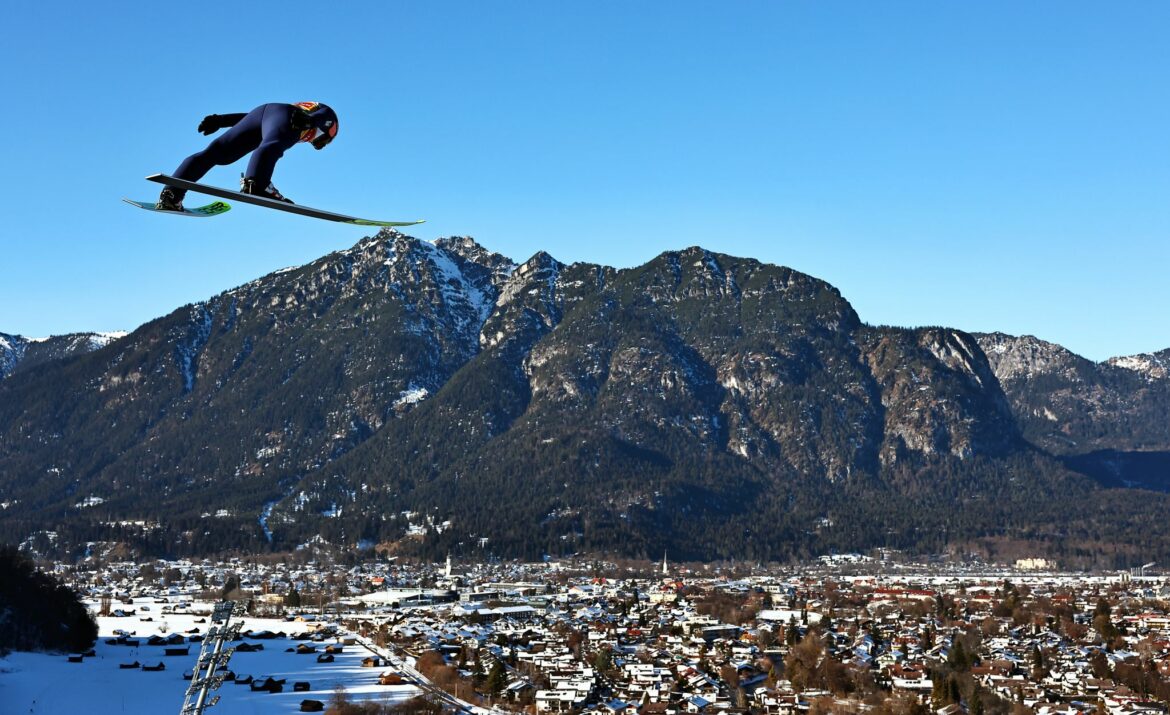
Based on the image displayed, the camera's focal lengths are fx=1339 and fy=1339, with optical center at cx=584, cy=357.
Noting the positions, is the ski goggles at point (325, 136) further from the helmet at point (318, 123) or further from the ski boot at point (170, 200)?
the ski boot at point (170, 200)

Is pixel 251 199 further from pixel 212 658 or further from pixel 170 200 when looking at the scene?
pixel 212 658

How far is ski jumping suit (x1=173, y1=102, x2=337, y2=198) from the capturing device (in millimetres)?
17047

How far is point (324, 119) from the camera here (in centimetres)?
1717

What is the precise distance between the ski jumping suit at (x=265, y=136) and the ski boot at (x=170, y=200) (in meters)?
0.48

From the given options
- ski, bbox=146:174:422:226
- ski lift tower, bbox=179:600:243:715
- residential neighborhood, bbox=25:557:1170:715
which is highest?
ski, bbox=146:174:422:226

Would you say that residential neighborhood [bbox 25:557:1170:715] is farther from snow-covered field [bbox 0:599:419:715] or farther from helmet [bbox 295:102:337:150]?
helmet [bbox 295:102:337:150]

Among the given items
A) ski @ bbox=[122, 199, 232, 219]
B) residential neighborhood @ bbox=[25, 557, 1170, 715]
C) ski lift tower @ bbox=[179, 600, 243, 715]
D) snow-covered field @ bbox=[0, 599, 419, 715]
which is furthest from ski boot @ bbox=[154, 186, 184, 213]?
residential neighborhood @ bbox=[25, 557, 1170, 715]

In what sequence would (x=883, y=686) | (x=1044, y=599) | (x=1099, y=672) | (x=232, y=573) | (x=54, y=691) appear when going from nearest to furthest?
(x=54, y=691)
(x=883, y=686)
(x=1099, y=672)
(x=1044, y=599)
(x=232, y=573)

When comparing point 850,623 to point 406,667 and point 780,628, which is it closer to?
point 780,628

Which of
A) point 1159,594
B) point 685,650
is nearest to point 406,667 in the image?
point 685,650

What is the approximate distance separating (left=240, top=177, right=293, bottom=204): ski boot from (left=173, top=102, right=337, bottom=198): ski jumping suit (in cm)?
6

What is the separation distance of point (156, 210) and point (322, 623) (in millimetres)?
111212

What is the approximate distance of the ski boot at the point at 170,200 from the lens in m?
17.7

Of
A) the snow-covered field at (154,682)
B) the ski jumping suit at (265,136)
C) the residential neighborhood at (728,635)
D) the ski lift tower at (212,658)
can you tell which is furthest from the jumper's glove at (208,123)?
the residential neighborhood at (728,635)
